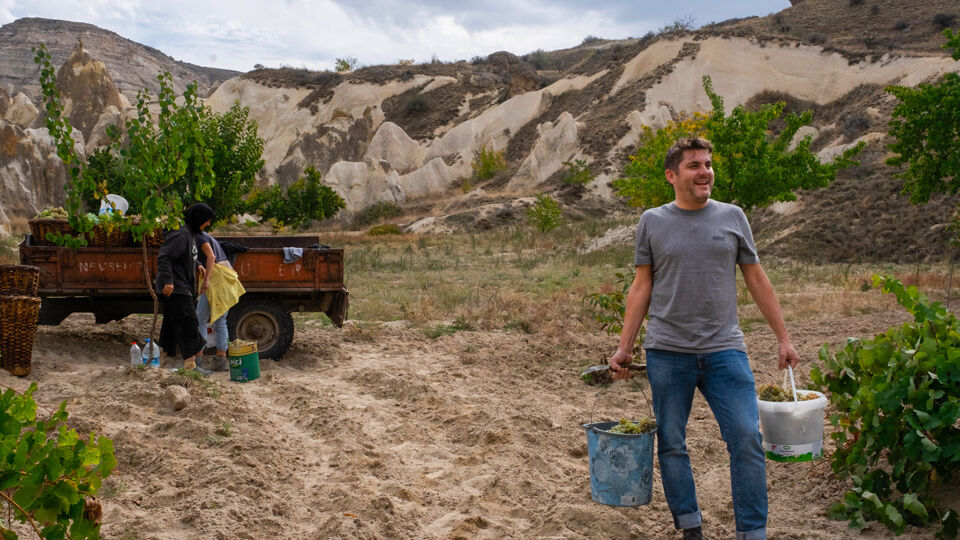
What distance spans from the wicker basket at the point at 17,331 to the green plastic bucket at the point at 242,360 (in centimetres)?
184

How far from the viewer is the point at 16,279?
7.83 m

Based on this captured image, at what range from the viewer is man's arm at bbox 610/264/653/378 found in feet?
13.4

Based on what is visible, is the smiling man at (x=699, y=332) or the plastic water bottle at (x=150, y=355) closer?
the smiling man at (x=699, y=332)

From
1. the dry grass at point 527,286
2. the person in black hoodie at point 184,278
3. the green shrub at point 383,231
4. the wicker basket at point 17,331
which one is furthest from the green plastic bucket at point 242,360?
the green shrub at point 383,231

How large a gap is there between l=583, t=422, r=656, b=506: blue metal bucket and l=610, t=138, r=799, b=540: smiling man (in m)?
0.38

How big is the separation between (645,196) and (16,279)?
73.0 ft

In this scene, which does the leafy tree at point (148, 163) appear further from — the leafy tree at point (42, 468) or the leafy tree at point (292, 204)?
the leafy tree at point (292, 204)

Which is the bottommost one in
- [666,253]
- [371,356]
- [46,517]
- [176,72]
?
[371,356]

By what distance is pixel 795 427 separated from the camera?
4.16 meters

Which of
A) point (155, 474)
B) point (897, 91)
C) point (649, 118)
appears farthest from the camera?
point (649, 118)

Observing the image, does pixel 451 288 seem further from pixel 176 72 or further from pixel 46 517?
pixel 176 72

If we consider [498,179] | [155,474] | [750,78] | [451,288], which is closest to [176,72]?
[498,179]

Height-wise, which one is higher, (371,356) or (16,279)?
(16,279)

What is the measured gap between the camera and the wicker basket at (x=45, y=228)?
9.04 m
